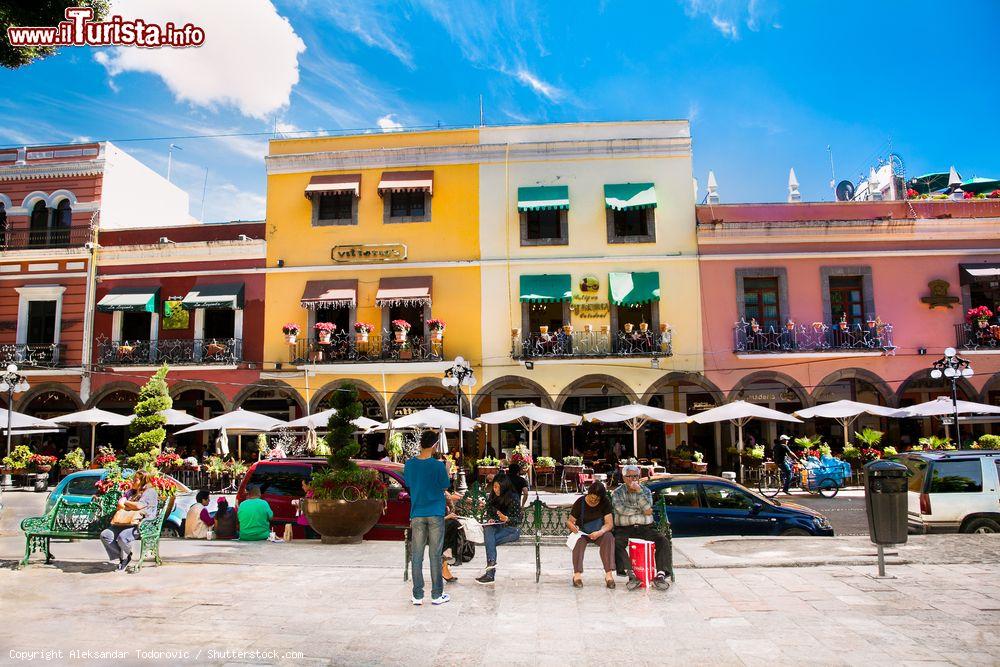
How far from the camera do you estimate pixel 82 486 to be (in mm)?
13273

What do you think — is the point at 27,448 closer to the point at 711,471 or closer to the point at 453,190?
the point at 453,190

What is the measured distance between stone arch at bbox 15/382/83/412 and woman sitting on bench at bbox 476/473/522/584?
2109 centimetres

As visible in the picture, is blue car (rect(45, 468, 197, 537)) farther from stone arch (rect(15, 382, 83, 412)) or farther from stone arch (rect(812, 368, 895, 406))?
stone arch (rect(812, 368, 895, 406))

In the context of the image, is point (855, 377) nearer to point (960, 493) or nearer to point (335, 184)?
point (960, 493)

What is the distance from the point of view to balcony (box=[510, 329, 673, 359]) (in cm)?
2314

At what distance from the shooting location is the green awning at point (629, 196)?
23594 millimetres

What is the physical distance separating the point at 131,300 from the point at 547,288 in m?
13.5

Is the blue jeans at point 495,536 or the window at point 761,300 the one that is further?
the window at point 761,300

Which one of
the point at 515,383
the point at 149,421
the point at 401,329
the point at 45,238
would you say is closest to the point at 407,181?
the point at 401,329

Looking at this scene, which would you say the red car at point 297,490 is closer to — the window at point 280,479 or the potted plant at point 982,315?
the window at point 280,479

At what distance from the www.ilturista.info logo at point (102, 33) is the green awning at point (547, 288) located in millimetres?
14753

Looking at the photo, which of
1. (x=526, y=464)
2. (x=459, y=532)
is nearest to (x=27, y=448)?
(x=526, y=464)

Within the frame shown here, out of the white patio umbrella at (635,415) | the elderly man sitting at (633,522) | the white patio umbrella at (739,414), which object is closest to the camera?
the elderly man sitting at (633,522)

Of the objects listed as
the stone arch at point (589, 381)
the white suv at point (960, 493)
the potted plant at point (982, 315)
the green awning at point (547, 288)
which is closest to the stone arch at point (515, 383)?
the stone arch at point (589, 381)
